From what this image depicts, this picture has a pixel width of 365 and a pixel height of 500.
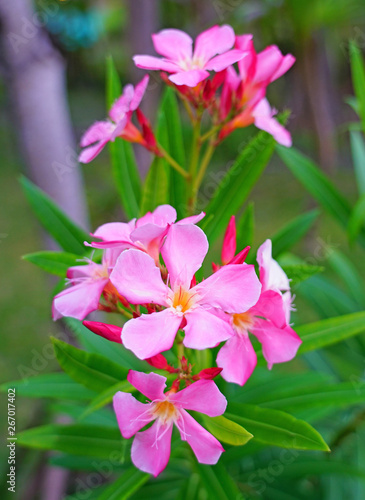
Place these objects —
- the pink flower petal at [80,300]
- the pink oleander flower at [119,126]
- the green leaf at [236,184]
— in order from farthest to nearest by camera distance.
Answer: the green leaf at [236,184], the pink oleander flower at [119,126], the pink flower petal at [80,300]

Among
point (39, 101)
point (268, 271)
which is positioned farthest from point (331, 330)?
point (39, 101)

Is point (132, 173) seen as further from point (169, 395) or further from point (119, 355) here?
point (169, 395)

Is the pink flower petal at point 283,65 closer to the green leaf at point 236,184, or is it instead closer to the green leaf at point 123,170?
the green leaf at point 236,184

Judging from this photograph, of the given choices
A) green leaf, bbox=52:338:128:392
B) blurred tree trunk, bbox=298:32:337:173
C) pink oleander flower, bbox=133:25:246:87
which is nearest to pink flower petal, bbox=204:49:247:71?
pink oleander flower, bbox=133:25:246:87

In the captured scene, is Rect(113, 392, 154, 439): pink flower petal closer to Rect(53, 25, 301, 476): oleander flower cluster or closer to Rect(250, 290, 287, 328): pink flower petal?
Rect(53, 25, 301, 476): oleander flower cluster

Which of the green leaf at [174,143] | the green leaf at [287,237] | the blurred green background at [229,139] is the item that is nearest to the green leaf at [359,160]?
the blurred green background at [229,139]

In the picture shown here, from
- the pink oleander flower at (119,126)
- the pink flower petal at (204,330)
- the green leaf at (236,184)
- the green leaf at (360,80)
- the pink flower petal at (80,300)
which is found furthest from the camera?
the green leaf at (360,80)

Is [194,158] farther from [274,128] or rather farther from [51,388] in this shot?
[51,388]
